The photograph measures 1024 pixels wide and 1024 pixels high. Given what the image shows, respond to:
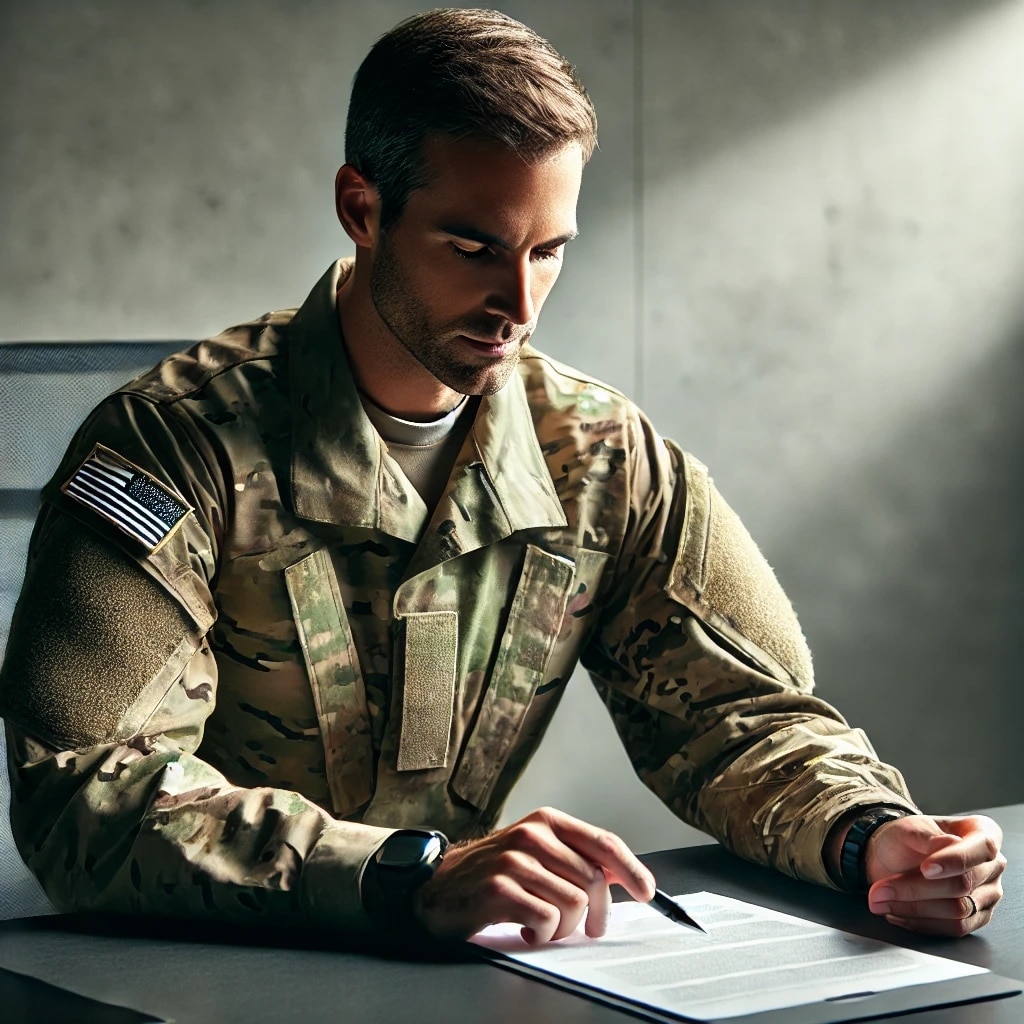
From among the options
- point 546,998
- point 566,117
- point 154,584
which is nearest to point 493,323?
point 566,117

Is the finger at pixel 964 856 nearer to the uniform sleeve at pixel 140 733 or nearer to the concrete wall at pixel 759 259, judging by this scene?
the uniform sleeve at pixel 140 733

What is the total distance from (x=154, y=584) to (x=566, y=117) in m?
0.59

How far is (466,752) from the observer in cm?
167

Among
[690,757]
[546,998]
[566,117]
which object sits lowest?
[546,998]

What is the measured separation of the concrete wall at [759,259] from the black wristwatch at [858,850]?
67.5 inches

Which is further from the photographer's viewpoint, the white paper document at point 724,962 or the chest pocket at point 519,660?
the chest pocket at point 519,660

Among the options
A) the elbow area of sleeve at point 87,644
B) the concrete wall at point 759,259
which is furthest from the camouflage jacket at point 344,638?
the concrete wall at point 759,259

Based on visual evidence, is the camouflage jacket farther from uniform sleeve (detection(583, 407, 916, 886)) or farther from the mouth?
the mouth

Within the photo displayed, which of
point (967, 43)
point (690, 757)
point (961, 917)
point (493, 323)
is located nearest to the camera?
point (961, 917)

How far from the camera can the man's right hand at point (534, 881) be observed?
1.15 meters

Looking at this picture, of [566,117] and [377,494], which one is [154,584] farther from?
[566,117]

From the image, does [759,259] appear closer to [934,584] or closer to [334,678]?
[934,584]

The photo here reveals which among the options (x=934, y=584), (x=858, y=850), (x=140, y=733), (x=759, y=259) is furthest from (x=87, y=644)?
(x=934, y=584)

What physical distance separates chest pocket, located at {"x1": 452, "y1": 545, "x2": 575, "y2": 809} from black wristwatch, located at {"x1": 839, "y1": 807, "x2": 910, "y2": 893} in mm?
428
